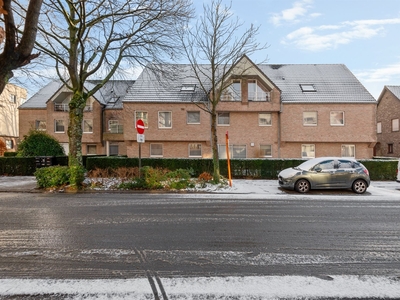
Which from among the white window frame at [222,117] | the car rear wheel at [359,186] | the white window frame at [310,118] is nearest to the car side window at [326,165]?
the car rear wheel at [359,186]

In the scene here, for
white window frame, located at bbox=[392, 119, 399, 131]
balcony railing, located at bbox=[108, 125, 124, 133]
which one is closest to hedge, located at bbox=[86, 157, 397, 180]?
A: balcony railing, located at bbox=[108, 125, 124, 133]

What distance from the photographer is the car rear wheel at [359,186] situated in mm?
11552

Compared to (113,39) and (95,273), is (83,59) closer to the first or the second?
(113,39)

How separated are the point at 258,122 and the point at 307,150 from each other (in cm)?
490

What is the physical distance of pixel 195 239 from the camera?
527cm

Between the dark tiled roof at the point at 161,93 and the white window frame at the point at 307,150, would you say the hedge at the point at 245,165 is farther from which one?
the dark tiled roof at the point at 161,93

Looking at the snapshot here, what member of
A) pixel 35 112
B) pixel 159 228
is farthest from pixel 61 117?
pixel 159 228

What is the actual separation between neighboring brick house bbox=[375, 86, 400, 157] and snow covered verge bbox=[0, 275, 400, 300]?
3109cm

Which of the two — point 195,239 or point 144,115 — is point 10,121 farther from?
point 195,239

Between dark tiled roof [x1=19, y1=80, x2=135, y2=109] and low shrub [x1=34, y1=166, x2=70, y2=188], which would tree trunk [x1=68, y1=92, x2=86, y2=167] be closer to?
low shrub [x1=34, y1=166, x2=70, y2=188]

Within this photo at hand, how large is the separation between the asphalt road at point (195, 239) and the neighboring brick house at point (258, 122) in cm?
1454

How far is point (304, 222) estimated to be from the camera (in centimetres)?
663

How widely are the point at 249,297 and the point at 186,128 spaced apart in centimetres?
2032

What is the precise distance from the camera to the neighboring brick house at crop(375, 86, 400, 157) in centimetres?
2906
